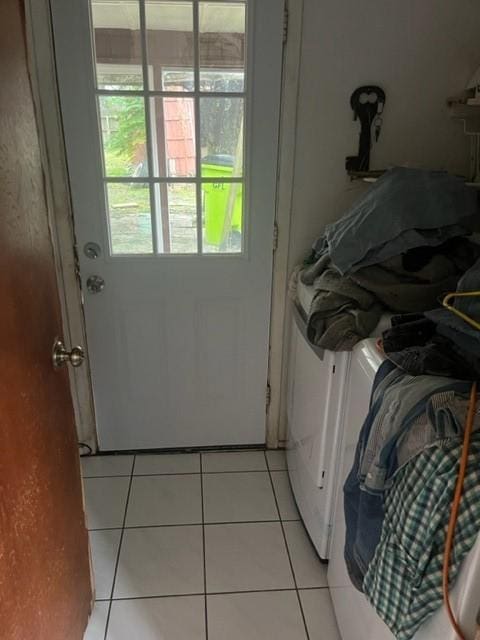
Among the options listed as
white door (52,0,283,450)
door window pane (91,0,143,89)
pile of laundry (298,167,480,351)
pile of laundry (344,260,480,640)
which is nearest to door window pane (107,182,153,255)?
white door (52,0,283,450)

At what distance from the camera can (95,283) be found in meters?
1.96

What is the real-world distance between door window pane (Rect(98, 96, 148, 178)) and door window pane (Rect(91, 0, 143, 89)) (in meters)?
0.06

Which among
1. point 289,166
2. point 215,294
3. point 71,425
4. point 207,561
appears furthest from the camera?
point 215,294

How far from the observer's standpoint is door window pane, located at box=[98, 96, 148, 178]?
1.75 m

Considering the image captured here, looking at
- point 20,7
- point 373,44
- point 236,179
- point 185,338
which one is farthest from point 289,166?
point 20,7

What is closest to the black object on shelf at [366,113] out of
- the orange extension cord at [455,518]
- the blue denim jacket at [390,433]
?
the blue denim jacket at [390,433]

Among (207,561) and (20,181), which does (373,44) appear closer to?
(20,181)

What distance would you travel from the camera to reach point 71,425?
4.40ft

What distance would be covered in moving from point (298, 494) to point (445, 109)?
159 cm

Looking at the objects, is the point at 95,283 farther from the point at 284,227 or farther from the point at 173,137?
the point at 284,227

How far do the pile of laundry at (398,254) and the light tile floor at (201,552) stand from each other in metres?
0.88

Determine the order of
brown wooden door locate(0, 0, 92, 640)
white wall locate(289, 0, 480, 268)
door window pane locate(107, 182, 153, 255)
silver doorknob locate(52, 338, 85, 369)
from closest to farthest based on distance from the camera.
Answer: brown wooden door locate(0, 0, 92, 640) < silver doorknob locate(52, 338, 85, 369) < white wall locate(289, 0, 480, 268) < door window pane locate(107, 182, 153, 255)

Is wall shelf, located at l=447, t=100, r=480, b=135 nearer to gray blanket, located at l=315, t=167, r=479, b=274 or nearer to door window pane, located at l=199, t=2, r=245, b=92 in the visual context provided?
gray blanket, located at l=315, t=167, r=479, b=274

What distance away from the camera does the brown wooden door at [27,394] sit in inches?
35.0
